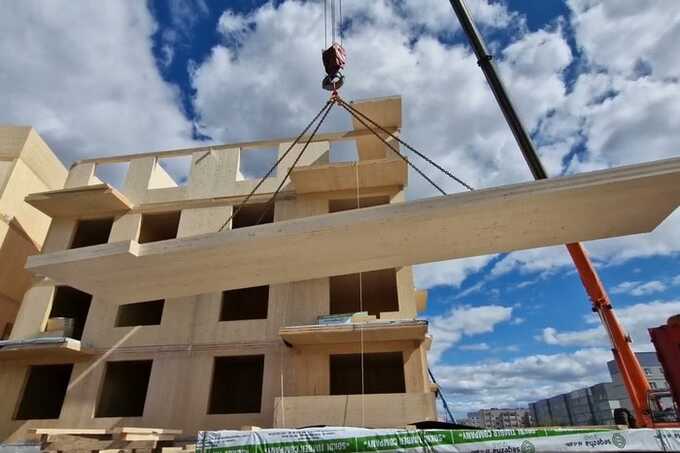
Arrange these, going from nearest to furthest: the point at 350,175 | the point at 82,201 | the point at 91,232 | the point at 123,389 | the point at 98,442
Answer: the point at 98,442, the point at 350,175, the point at 123,389, the point at 82,201, the point at 91,232

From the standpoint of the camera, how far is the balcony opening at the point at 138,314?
14.2 metres

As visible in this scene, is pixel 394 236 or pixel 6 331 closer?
pixel 394 236

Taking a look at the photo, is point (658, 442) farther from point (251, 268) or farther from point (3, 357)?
point (3, 357)

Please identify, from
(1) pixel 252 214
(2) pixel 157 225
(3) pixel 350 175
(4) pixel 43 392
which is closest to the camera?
(3) pixel 350 175

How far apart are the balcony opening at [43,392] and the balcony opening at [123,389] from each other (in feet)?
7.45

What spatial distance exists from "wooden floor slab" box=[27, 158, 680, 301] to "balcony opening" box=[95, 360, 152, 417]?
6909 mm

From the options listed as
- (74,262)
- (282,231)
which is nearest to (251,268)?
(282,231)

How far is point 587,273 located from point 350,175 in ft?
23.8

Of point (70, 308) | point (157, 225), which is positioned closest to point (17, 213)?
point (70, 308)

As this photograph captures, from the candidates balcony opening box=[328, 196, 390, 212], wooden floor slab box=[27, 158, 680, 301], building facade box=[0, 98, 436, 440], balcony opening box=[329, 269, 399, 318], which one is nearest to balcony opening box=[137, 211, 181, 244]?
building facade box=[0, 98, 436, 440]

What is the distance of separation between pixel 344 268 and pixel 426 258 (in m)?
1.56

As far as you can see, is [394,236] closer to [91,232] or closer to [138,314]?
[138,314]

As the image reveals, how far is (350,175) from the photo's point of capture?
13.6 m

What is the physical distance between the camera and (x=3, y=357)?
13.2 meters
